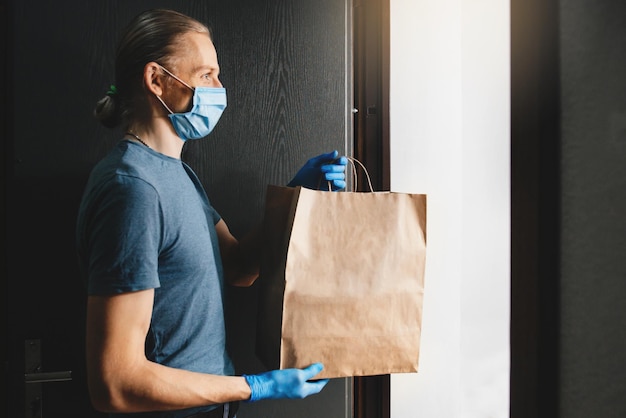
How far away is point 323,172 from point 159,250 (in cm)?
40

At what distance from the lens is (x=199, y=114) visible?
0.90 meters

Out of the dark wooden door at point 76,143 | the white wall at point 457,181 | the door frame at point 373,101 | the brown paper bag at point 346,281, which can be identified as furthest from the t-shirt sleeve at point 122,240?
the white wall at point 457,181

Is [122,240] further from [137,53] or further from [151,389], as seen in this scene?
[137,53]

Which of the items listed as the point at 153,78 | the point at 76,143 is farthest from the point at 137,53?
the point at 76,143

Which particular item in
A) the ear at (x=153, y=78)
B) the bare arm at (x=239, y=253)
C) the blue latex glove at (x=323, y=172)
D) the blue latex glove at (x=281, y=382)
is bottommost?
the blue latex glove at (x=281, y=382)

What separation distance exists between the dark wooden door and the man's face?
0.18 meters

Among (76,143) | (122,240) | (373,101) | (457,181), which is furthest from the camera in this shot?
(457,181)

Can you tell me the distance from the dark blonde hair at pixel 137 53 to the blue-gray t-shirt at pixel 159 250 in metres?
0.12

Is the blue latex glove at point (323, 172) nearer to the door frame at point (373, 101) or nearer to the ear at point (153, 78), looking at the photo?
the door frame at point (373, 101)

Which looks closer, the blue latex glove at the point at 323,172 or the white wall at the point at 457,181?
the blue latex glove at the point at 323,172

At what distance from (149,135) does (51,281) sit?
0.41m

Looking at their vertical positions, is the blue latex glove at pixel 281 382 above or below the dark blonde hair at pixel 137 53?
below

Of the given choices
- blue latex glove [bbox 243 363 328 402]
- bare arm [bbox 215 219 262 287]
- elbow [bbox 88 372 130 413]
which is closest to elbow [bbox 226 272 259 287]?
bare arm [bbox 215 219 262 287]

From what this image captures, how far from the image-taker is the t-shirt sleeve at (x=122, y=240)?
2.26 ft
